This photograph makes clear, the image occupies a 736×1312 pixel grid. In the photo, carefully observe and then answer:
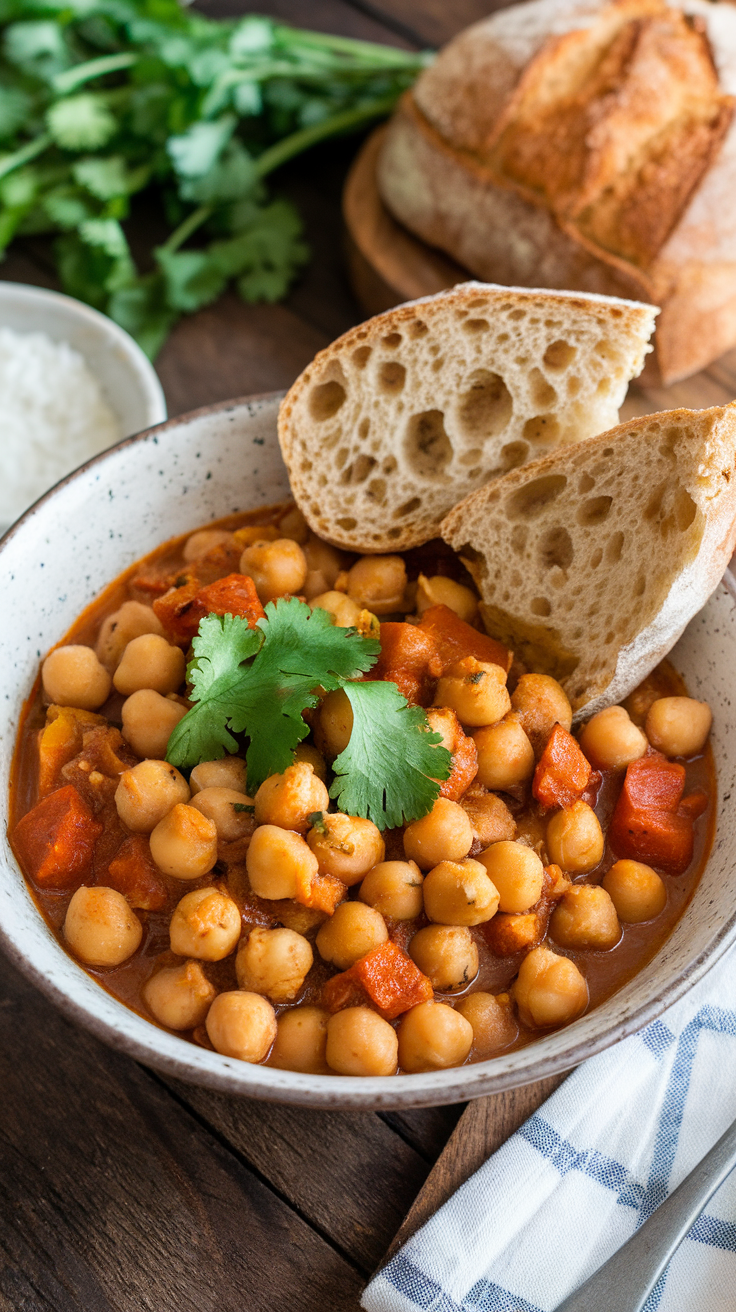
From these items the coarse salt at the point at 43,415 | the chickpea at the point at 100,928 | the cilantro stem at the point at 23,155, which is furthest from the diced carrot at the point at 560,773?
the cilantro stem at the point at 23,155

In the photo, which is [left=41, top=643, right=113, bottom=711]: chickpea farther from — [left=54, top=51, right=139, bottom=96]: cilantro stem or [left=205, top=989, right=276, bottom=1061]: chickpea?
[left=54, top=51, right=139, bottom=96]: cilantro stem

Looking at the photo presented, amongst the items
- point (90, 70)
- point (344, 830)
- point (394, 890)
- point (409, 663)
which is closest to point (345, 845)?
point (344, 830)

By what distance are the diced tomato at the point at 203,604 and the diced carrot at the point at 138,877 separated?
514mm

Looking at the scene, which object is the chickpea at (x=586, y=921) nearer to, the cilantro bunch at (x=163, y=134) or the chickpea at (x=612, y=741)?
the chickpea at (x=612, y=741)

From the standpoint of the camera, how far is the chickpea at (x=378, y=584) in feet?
8.64

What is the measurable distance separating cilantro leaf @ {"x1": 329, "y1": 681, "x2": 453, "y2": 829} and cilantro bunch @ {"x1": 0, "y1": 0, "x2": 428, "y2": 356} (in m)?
2.13

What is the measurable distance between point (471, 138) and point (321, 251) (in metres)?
0.82

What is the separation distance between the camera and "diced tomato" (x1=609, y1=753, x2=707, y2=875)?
7.69ft

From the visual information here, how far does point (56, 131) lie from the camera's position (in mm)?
3691

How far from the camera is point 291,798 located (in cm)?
213

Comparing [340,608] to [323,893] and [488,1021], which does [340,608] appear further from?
[488,1021]

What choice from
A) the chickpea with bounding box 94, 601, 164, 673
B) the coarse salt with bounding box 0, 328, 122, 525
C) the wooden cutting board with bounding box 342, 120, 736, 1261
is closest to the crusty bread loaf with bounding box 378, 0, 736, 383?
the wooden cutting board with bounding box 342, 120, 736, 1261

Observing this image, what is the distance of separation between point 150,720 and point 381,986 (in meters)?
0.75

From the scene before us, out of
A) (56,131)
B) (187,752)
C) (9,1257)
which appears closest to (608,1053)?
(187,752)
